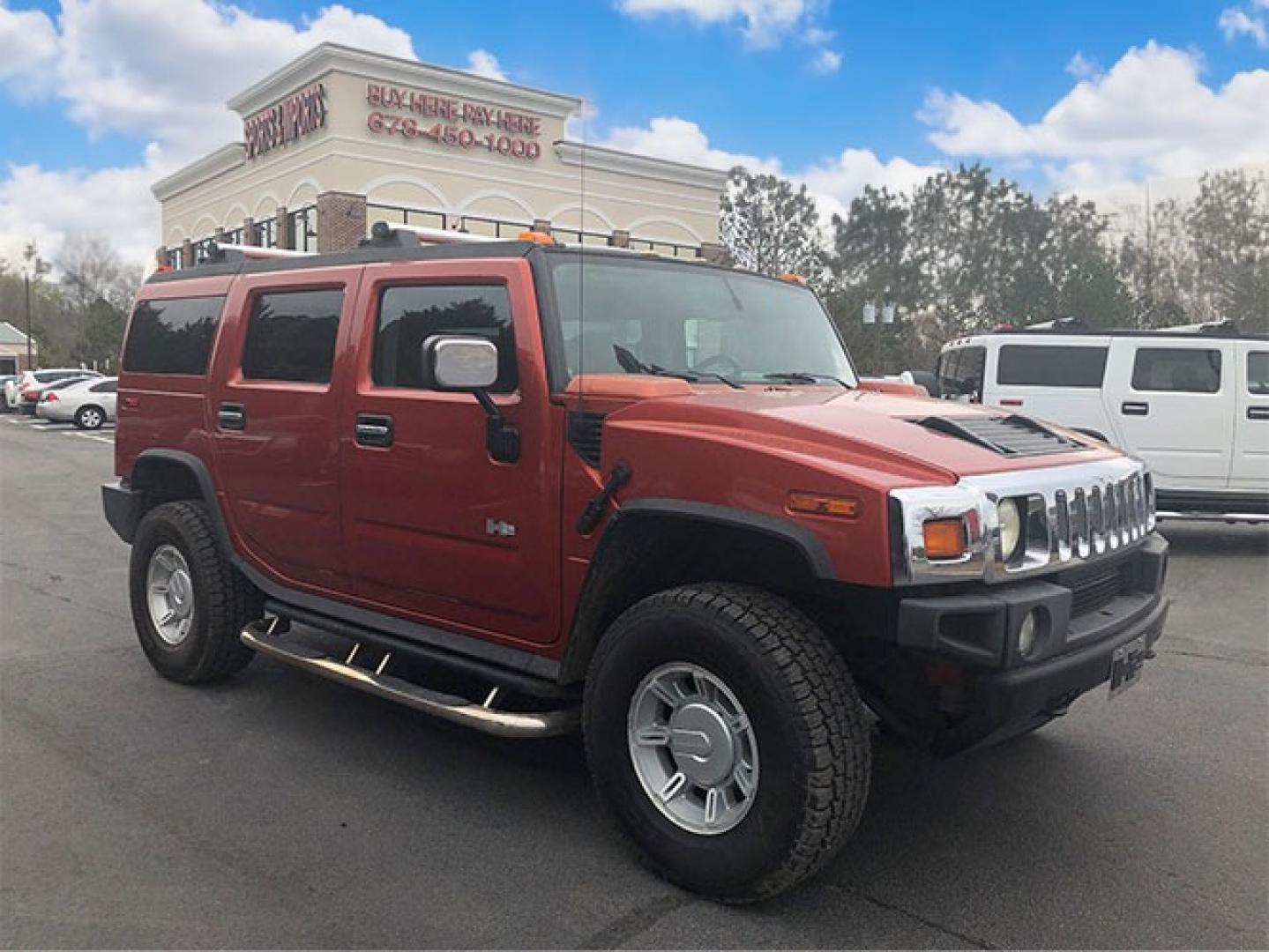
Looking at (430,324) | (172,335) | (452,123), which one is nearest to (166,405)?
(172,335)

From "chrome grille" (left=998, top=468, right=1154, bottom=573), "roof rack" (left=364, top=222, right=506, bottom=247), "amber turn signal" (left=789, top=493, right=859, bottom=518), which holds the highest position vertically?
"roof rack" (left=364, top=222, right=506, bottom=247)

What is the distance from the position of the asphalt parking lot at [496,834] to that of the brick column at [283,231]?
82.0ft

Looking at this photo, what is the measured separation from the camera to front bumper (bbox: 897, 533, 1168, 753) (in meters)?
2.82

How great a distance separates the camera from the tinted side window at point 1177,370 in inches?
395

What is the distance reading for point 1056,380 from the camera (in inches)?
414

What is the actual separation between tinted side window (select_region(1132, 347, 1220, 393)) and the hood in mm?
7142

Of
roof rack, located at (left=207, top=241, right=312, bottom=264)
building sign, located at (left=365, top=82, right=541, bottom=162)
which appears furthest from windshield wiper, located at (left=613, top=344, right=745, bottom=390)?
building sign, located at (left=365, top=82, right=541, bottom=162)

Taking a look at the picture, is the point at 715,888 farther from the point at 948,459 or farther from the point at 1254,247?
the point at 1254,247

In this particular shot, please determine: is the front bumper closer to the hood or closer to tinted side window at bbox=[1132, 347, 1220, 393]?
the hood

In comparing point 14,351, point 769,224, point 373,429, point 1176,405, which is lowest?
point 1176,405

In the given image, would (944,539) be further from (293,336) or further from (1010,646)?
(293,336)

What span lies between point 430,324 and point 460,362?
24.9 inches

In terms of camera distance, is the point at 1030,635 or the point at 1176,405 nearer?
the point at 1030,635

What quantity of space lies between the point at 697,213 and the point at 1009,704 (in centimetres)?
3064
